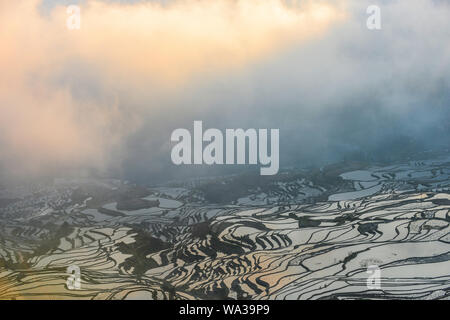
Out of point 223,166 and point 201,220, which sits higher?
point 223,166

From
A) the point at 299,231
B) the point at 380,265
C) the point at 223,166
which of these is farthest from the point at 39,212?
the point at 380,265

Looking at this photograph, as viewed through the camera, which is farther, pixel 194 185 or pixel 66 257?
pixel 194 185

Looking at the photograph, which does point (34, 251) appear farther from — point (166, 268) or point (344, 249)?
point (344, 249)
